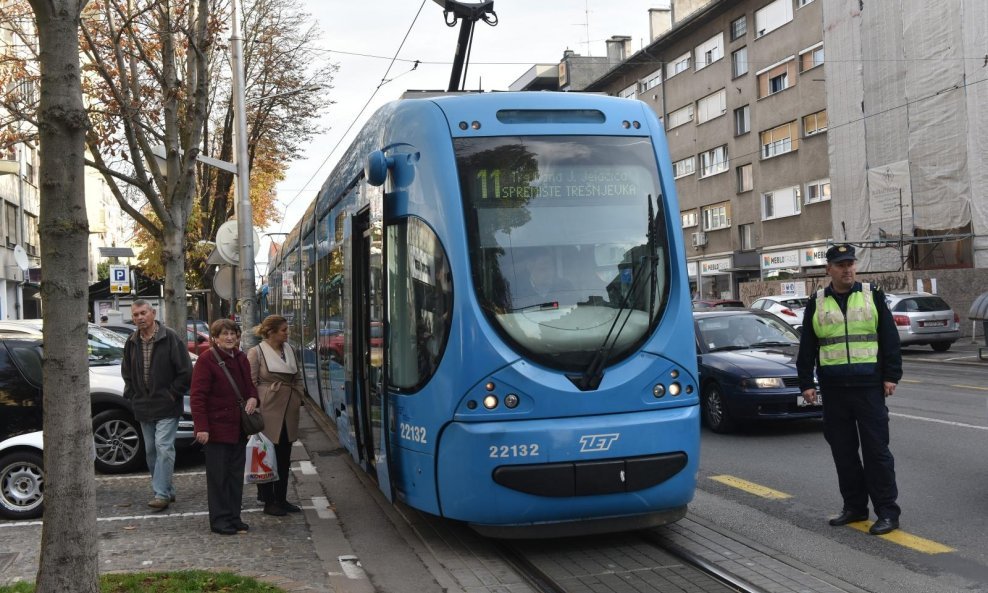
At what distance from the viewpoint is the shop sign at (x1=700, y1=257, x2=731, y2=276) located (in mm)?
45500

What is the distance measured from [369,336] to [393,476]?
1169 mm

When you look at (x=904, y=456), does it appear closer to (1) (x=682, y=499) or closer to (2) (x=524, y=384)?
(1) (x=682, y=499)

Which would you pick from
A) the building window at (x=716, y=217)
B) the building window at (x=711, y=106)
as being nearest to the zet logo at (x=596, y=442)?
the building window at (x=716, y=217)

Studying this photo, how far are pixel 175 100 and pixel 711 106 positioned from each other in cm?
3403

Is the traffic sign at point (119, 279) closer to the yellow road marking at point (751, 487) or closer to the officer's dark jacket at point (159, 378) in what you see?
the officer's dark jacket at point (159, 378)

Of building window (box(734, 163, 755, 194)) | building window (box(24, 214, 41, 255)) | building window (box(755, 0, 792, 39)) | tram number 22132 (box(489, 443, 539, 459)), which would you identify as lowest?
tram number 22132 (box(489, 443, 539, 459))

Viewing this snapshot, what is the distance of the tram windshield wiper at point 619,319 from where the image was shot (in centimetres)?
631

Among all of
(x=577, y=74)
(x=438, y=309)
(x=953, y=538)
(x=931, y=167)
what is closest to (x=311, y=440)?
(x=438, y=309)

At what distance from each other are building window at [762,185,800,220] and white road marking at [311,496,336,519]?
1334 inches

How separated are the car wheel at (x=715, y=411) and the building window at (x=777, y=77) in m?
30.3

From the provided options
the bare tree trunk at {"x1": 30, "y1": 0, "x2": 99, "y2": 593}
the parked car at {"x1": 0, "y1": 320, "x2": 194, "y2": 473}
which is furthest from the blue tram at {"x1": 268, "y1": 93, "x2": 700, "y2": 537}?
the parked car at {"x1": 0, "y1": 320, "x2": 194, "y2": 473}

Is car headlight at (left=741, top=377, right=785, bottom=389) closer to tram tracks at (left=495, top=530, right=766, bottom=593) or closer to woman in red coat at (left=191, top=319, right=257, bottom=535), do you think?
tram tracks at (left=495, top=530, right=766, bottom=593)

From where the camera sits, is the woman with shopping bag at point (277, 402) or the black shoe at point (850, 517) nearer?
the black shoe at point (850, 517)

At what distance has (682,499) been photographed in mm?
6527
